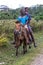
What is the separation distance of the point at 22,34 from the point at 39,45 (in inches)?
108

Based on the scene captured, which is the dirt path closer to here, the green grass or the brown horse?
the green grass

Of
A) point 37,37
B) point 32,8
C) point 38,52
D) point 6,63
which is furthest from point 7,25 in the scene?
point 32,8

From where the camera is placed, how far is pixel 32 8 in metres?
27.6

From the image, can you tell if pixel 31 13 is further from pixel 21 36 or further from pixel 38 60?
pixel 38 60

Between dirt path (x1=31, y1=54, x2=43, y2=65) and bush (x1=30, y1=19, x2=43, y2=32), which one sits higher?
dirt path (x1=31, y1=54, x2=43, y2=65)

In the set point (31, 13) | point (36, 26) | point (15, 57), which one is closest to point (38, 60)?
point (15, 57)

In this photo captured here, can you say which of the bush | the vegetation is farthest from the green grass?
the vegetation

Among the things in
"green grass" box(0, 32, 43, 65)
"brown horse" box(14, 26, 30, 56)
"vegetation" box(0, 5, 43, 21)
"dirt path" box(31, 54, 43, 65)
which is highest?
"brown horse" box(14, 26, 30, 56)

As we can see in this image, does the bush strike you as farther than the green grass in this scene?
Yes

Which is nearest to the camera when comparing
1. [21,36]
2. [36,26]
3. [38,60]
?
[38,60]

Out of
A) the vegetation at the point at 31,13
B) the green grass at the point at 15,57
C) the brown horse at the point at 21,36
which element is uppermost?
the brown horse at the point at 21,36

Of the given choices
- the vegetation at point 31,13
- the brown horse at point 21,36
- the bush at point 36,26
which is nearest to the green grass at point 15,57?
the brown horse at point 21,36

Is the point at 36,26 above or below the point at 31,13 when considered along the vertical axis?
above

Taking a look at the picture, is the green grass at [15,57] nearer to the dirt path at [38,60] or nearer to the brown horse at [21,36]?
the dirt path at [38,60]
